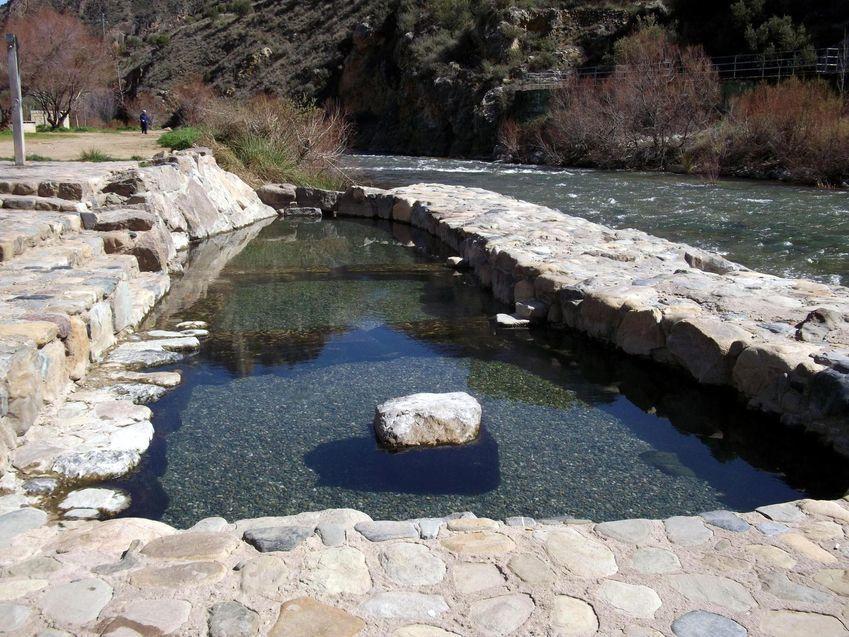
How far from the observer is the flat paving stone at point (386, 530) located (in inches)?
115

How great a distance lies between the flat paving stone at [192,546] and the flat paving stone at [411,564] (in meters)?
0.55

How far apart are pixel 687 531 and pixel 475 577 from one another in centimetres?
87

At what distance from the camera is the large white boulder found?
4.12m

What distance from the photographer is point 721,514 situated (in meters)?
3.14

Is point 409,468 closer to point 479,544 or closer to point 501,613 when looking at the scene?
point 479,544

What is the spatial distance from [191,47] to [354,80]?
1523 cm

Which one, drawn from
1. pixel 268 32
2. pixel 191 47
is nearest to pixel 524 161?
pixel 268 32

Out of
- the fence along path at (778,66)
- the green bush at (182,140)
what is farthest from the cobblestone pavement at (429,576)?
the fence along path at (778,66)

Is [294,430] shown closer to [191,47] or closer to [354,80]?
[354,80]

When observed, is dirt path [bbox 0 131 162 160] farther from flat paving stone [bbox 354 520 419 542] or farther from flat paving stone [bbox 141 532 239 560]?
flat paving stone [bbox 354 520 419 542]

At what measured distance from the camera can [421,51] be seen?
37438mm

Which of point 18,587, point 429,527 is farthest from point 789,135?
point 18,587

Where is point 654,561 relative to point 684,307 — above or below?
below

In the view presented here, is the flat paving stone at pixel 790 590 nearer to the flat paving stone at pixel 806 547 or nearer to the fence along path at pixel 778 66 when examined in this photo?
the flat paving stone at pixel 806 547
